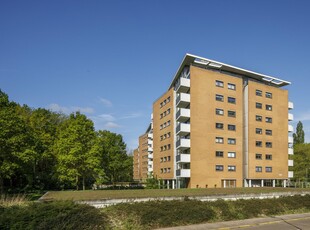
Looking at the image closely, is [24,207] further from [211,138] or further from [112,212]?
[211,138]

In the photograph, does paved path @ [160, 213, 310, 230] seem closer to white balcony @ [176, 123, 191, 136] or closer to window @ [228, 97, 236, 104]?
white balcony @ [176, 123, 191, 136]

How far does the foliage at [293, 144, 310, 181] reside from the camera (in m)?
73.6

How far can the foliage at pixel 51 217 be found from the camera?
543 inches

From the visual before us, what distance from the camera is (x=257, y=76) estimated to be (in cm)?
6091

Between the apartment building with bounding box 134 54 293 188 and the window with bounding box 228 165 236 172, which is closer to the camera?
the apartment building with bounding box 134 54 293 188

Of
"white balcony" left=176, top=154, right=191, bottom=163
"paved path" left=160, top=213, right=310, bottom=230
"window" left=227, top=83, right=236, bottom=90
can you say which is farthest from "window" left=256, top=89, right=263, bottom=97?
"paved path" left=160, top=213, right=310, bottom=230

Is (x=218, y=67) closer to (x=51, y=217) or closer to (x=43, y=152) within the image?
(x=43, y=152)

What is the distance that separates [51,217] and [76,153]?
28.2 meters

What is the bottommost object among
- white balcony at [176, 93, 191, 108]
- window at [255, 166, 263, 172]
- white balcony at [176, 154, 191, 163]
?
window at [255, 166, 263, 172]

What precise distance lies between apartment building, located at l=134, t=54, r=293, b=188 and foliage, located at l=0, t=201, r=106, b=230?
35.8m

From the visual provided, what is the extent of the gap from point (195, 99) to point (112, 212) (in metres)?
36.5

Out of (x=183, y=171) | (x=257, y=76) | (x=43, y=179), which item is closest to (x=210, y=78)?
(x=257, y=76)

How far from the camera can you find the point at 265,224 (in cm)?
1914

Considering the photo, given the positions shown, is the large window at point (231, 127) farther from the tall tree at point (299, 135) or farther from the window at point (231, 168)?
the tall tree at point (299, 135)
